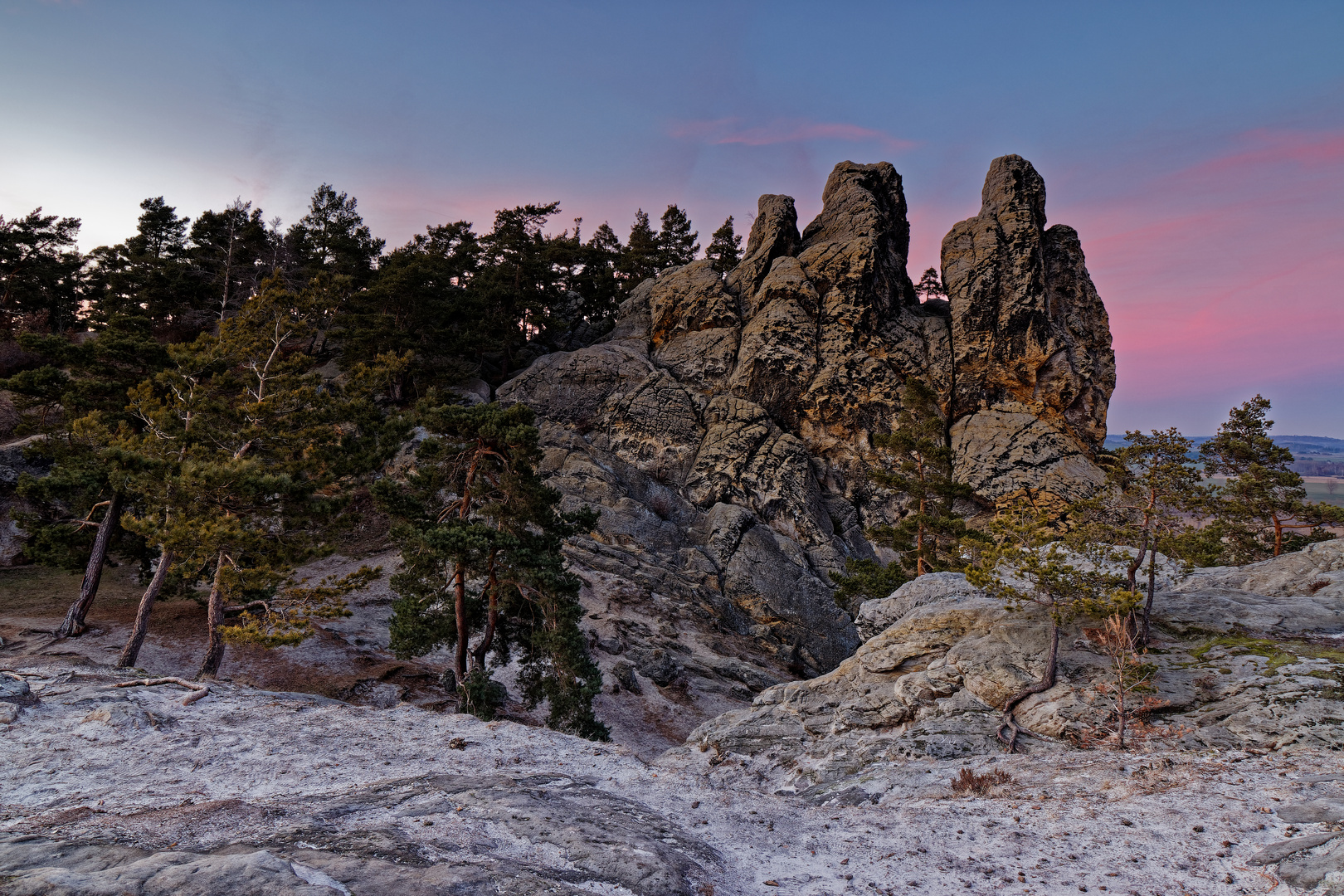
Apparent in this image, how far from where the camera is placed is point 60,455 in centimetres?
2011

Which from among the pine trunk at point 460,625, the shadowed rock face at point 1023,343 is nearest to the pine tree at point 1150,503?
the pine trunk at point 460,625

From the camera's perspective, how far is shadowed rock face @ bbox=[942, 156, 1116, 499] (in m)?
41.8

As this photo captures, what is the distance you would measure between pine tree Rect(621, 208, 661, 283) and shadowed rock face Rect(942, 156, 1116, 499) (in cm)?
2876

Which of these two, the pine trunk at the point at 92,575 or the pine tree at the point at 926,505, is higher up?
the pine tree at the point at 926,505

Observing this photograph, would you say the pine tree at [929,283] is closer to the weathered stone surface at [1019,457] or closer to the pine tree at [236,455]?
the weathered stone surface at [1019,457]

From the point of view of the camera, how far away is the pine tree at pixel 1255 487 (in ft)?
57.8

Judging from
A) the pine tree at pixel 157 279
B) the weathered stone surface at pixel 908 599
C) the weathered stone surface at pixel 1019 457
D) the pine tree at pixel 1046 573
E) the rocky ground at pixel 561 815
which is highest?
the pine tree at pixel 157 279

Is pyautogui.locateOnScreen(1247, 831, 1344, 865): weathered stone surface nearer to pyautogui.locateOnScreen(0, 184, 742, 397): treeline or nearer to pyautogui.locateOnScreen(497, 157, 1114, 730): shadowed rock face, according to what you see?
pyautogui.locateOnScreen(497, 157, 1114, 730): shadowed rock face

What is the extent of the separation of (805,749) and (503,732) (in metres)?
7.51

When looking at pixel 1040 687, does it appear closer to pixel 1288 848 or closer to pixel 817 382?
pixel 1288 848

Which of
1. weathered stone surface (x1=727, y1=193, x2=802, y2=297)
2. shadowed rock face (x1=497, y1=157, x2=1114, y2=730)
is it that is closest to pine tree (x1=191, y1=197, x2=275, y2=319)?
shadowed rock face (x1=497, y1=157, x2=1114, y2=730)

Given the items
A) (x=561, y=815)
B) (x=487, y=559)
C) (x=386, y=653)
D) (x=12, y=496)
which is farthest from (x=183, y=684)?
(x=12, y=496)

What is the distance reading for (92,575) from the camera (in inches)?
814

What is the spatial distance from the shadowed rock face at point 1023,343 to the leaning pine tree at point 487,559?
34380mm
